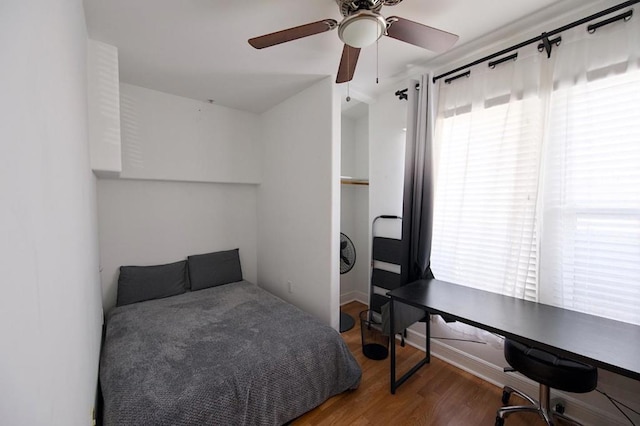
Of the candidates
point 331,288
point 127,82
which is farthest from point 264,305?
point 127,82

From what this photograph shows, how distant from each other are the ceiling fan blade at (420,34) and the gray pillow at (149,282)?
2932 millimetres

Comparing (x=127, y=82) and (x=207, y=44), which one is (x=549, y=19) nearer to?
(x=207, y=44)

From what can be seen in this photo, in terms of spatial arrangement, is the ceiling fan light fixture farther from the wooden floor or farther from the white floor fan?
the wooden floor

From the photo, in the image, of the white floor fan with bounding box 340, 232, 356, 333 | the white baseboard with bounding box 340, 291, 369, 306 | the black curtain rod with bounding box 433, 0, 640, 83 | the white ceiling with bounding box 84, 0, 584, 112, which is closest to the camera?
the black curtain rod with bounding box 433, 0, 640, 83

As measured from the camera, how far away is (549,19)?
65.2 inches

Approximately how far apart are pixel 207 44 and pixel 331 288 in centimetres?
225

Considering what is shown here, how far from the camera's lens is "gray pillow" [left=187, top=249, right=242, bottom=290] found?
2.86 m

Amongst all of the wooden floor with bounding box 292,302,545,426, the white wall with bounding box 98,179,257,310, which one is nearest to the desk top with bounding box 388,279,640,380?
the wooden floor with bounding box 292,302,545,426

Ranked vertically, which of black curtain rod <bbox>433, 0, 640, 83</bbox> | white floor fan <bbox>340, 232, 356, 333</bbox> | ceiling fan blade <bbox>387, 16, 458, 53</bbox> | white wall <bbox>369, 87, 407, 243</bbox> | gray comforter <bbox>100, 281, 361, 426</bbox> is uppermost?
black curtain rod <bbox>433, 0, 640, 83</bbox>

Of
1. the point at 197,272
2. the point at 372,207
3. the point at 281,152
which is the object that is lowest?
the point at 197,272

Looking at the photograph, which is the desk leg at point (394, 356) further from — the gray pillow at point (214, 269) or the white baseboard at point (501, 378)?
the gray pillow at point (214, 269)

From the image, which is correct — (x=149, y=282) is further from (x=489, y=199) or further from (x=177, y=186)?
(x=489, y=199)

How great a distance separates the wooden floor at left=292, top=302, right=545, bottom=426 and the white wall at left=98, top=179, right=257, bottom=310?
204 cm

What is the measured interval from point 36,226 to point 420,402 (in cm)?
232
